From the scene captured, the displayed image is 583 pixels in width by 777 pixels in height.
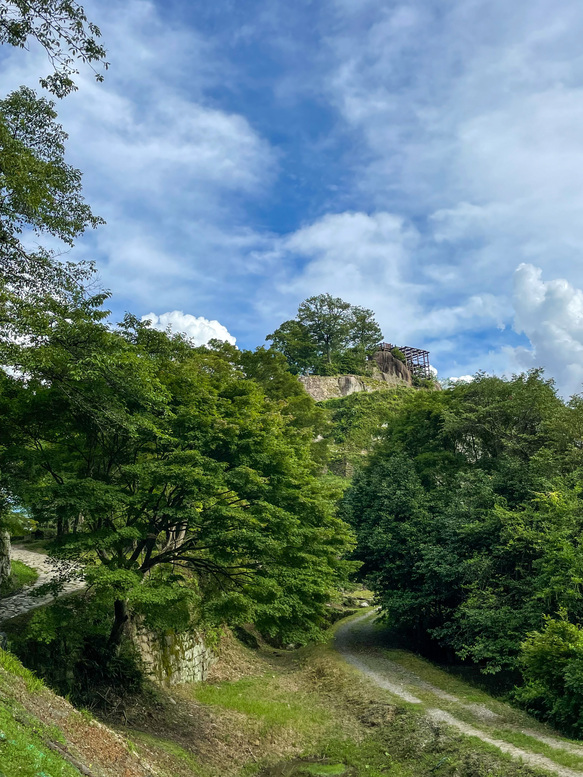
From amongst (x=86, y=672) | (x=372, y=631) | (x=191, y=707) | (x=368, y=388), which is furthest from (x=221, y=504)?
(x=368, y=388)

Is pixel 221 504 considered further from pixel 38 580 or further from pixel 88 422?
pixel 38 580

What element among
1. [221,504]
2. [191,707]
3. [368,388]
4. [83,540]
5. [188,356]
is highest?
[368,388]

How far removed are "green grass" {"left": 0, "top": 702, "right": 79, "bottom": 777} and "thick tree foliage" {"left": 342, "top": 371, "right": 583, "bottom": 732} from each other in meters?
12.4

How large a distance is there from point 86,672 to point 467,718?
34.3 ft

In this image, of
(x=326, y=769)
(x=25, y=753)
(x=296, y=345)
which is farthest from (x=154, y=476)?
(x=296, y=345)

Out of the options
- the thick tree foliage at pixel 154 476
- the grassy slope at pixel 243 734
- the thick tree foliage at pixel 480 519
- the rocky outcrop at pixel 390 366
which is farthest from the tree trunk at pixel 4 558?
the rocky outcrop at pixel 390 366

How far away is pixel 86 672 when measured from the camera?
1281 centimetres

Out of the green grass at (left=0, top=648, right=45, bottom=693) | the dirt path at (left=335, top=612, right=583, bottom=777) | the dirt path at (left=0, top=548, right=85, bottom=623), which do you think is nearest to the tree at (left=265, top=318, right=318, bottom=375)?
the dirt path at (left=335, top=612, right=583, bottom=777)

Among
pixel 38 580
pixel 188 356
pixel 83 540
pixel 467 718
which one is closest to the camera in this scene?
pixel 83 540

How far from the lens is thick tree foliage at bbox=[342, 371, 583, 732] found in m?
16.2

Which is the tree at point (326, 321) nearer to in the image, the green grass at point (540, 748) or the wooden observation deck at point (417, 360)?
the wooden observation deck at point (417, 360)

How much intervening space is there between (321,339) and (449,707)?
2225 inches

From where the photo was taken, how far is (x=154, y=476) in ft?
38.9

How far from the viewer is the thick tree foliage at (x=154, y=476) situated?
11023 mm
